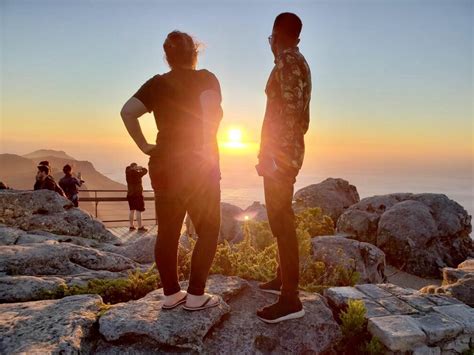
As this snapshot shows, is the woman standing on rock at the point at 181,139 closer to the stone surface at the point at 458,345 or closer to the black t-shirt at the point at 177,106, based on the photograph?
the black t-shirt at the point at 177,106

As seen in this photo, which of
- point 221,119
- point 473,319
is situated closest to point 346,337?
point 473,319

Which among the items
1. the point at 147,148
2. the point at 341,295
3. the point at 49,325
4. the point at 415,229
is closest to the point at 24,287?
the point at 49,325

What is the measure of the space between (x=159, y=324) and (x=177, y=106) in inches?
86.5

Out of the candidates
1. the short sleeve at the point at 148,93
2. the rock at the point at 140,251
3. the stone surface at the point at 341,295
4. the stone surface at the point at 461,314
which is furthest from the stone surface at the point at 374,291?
the rock at the point at 140,251

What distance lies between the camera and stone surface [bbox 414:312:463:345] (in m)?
4.47

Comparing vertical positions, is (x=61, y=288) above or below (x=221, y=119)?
below

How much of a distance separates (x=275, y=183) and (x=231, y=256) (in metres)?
2.09

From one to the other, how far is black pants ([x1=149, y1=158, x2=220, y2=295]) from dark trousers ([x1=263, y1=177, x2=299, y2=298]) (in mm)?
596

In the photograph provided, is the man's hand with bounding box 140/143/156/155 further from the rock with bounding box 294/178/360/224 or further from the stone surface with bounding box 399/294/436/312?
the rock with bounding box 294/178/360/224

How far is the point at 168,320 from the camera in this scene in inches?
164

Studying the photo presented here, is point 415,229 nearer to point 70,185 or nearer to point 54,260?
point 54,260

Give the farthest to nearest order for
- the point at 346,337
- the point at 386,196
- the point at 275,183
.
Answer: the point at 386,196, the point at 346,337, the point at 275,183

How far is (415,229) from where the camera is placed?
1337cm

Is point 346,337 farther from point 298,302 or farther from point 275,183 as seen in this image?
point 275,183
